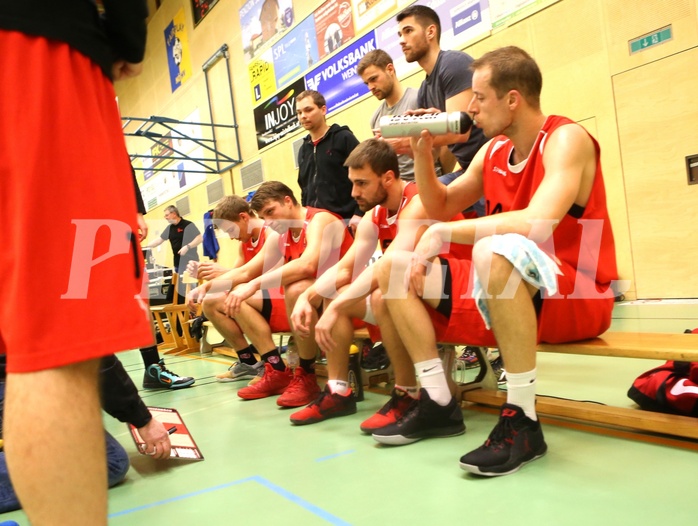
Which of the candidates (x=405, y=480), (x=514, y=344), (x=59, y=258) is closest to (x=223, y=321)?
(x=405, y=480)

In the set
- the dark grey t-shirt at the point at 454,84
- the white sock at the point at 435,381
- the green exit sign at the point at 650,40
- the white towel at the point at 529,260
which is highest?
the green exit sign at the point at 650,40

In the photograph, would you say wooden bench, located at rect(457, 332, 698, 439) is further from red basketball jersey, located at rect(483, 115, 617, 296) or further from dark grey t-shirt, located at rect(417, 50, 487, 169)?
dark grey t-shirt, located at rect(417, 50, 487, 169)

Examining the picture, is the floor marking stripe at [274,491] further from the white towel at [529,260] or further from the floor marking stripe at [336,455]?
the white towel at [529,260]

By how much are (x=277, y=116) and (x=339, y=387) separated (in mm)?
7075

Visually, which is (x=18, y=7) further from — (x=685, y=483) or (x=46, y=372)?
(x=685, y=483)

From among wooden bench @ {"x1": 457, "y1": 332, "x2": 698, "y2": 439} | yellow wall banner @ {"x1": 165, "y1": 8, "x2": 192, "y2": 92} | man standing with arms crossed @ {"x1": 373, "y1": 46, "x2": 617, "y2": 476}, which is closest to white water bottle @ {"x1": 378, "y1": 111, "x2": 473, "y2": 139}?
man standing with arms crossed @ {"x1": 373, "y1": 46, "x2": 617, "y2": 476}

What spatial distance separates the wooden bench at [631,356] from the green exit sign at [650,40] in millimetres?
3311

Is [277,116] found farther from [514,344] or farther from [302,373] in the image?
[514,344]

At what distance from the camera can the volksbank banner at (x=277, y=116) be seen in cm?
828

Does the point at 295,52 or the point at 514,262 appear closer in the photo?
the point at 514,262

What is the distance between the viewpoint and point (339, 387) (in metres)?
2.48

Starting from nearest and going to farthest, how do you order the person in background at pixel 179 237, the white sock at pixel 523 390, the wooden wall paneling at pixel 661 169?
the white sock at pixel 523 390, the wooden wall paneling at pixel 661 169, the person in background at pixel 179 237

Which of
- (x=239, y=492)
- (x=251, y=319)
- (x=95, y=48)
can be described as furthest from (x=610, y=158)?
(x=95, y=48)

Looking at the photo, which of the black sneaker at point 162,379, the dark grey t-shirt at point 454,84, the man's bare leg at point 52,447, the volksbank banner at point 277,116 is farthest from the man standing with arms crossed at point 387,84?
the volksbank banner at point 277,116
